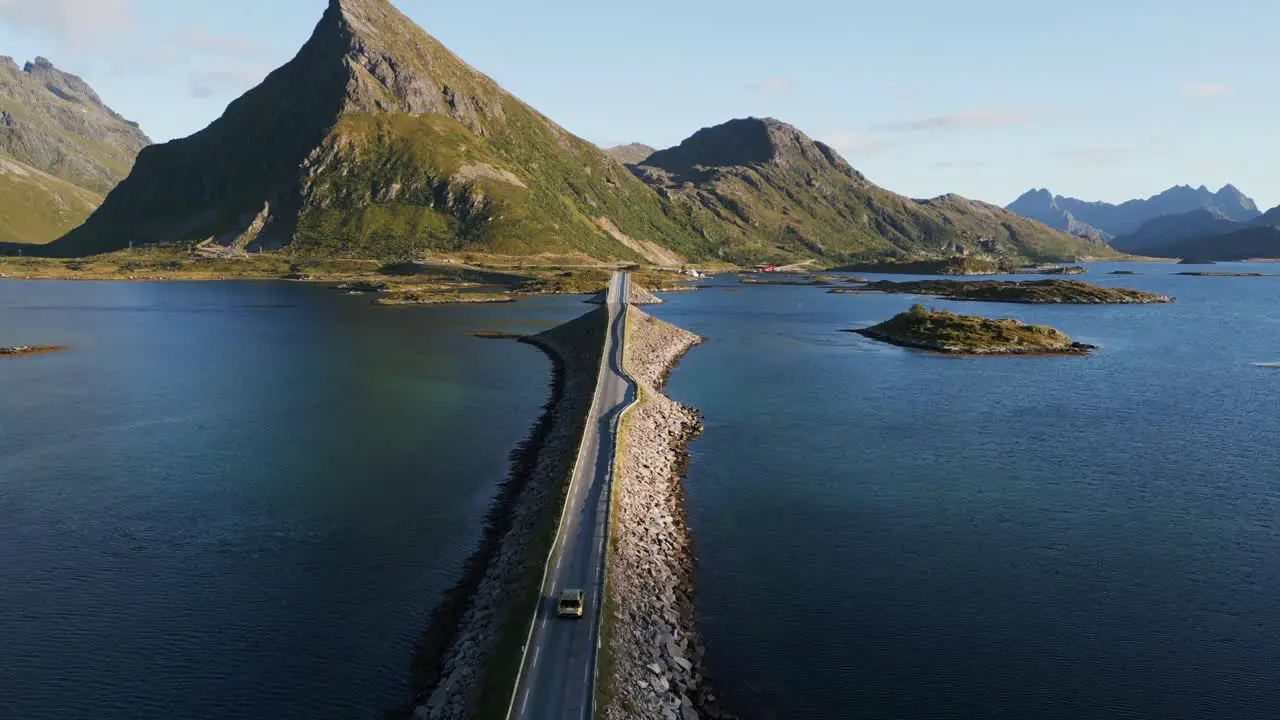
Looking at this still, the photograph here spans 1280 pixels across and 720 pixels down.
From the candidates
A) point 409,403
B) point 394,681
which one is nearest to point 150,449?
point 409,403

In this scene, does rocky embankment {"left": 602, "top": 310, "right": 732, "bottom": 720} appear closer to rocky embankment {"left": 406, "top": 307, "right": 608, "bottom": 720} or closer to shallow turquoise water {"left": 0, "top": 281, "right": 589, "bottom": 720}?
rocky embankment {"left": 406, "top": 307, "right": 608, "bottom": 720}

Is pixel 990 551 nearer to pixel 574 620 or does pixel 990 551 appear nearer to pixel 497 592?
pixel 574 620

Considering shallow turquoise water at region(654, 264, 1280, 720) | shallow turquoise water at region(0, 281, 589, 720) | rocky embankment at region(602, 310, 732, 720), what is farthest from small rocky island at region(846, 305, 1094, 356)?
rocky embankment at region(602, 310, 732, 720)

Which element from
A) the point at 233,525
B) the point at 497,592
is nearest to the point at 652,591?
the point at 497,592

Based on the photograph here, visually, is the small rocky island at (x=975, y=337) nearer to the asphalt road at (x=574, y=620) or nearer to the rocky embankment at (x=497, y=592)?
the rocky embankment at (x=497, y=592)

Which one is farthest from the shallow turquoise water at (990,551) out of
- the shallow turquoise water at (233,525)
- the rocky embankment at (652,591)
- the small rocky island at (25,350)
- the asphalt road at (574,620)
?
the small rocky island at (25,350)

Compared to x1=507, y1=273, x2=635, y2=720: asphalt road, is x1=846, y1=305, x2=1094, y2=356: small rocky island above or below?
above
